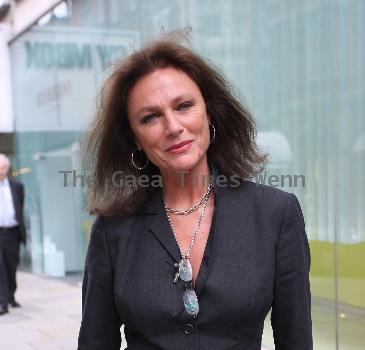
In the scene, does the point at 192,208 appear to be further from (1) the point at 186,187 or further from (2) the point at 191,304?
(2) the point at 191,304

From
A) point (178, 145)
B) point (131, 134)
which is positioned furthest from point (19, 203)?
point (178, 145)

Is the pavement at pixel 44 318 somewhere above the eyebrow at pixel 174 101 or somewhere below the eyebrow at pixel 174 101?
below

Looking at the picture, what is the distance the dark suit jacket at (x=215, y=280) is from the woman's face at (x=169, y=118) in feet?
0.54

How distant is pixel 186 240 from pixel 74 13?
7.81 m

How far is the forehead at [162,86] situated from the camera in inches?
58.2

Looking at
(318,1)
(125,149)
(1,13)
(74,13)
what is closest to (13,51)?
(1,13)

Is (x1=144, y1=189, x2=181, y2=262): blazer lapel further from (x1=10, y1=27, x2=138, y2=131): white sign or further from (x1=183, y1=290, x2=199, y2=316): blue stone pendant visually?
(x1=10, y1=27, x2=138, y2=131): white sign

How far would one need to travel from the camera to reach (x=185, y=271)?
1443mm

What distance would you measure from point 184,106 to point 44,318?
5747 millimetres

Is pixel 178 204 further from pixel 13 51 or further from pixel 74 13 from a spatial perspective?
pixel 13 51

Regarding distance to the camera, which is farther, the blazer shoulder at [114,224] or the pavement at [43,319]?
the pavement at [43,319]

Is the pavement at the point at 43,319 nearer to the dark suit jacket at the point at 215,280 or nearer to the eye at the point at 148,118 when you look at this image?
the dark suit jacket at the point at 215,280

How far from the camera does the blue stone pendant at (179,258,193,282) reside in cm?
144

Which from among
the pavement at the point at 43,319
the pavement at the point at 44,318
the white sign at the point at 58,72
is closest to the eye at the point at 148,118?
the pavement at the point at 44,318
